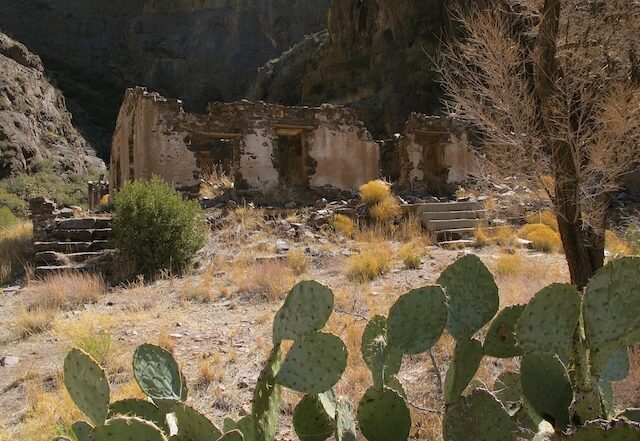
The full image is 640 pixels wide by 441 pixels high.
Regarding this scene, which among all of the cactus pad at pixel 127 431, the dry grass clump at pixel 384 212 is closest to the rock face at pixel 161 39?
the dry grass clump at pixel 384 212

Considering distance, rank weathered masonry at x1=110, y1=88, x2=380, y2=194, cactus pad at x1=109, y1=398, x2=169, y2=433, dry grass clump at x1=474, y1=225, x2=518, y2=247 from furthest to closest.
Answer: weathered masonry at x1=110, y1=88, x2=380, y2=194, dry grass clump at x1=474, y1=225, x2=518, y2=247, cactus pad at x1=109, y1=398, x2=169, y2=433

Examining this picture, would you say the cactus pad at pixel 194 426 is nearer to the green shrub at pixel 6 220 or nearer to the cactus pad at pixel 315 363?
the cactus pad at pixel 315 363

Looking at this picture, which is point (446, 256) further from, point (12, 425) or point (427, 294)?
point (427, 294)

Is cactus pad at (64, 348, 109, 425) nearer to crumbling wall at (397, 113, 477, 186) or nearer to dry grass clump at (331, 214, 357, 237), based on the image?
dry grass clump at (331, 214, 357, 237)

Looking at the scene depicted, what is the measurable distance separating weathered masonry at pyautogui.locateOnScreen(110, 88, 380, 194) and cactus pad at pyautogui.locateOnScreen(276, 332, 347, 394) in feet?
41.7

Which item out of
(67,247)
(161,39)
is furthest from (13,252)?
(161,39)

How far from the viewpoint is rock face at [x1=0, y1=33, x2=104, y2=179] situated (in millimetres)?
30781

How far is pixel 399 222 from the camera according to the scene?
41.5 ft

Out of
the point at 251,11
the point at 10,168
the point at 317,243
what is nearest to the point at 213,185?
the point at 317,243

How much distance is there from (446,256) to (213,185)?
30.1ft

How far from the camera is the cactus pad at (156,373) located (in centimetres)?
192

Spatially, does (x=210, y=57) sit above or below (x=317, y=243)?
above

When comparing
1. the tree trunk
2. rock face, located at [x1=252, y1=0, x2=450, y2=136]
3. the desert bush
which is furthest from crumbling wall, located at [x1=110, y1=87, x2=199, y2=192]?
rock face, located at [x1=252, y1=0, x2=450, y2=136]

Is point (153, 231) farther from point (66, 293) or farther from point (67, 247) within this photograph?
point (67, 247)
